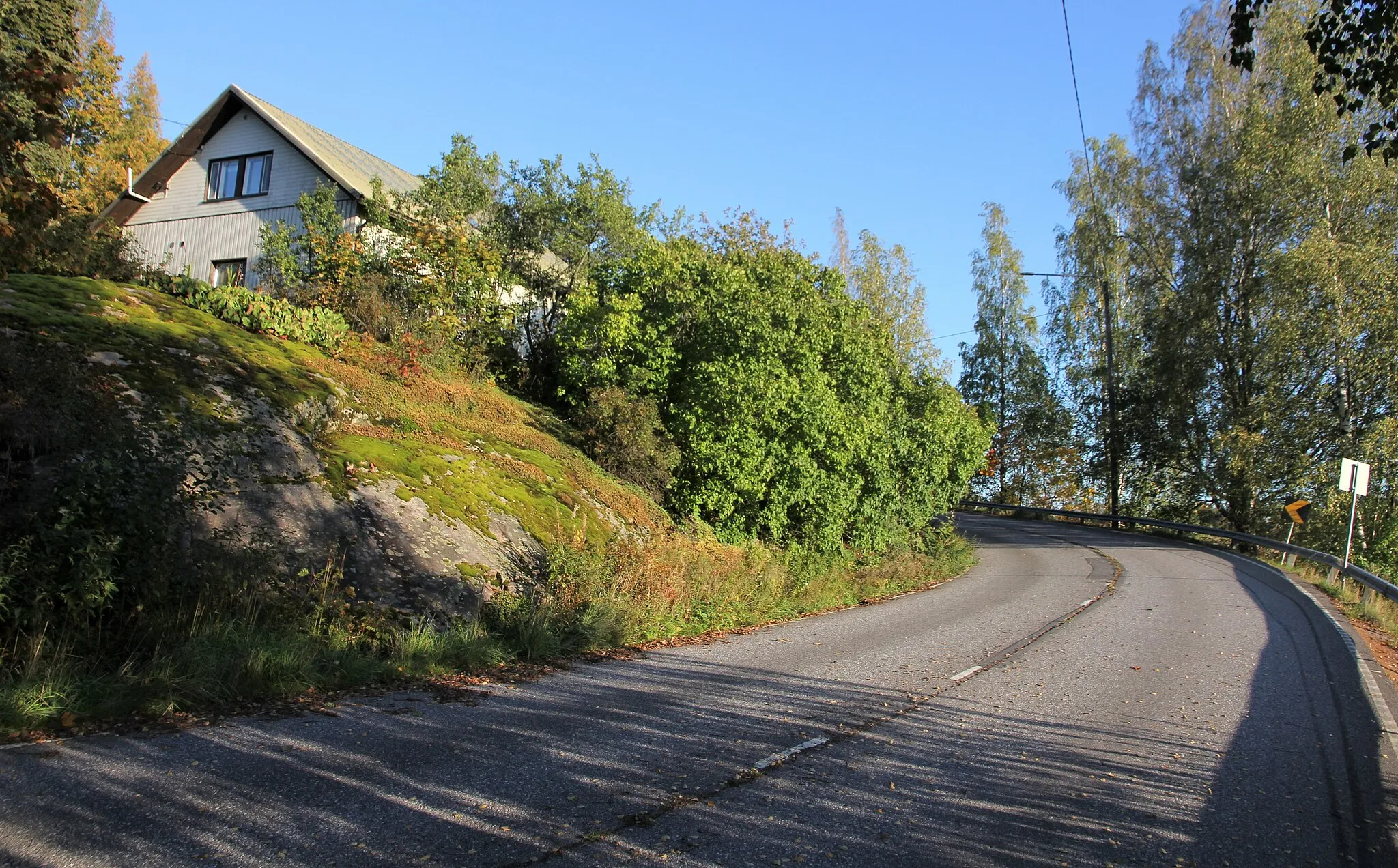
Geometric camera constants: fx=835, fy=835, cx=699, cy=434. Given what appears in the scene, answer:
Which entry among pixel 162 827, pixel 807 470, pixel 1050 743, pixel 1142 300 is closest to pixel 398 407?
pixel 807 470

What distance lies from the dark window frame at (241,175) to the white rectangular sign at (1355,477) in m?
27.6

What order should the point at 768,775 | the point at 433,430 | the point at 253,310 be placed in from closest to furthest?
the point at 768,775
the point at 433,430
the point at 253,310

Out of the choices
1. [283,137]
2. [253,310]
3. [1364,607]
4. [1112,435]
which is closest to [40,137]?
[253,310]

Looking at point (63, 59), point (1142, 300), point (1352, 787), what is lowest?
point (1352, 787)

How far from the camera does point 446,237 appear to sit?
17.1m

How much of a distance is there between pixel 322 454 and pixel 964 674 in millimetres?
7532

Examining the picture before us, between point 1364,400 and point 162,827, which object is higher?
point 1364,400

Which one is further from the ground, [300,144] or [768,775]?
[300,144]

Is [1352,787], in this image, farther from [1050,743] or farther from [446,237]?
[446,237]

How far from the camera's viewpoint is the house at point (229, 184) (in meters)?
22.5

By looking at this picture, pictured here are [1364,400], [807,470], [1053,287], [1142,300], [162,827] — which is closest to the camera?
[162,827]

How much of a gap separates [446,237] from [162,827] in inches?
577

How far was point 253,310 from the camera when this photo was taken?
12.8 m

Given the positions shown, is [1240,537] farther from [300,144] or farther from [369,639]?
[300,144]
